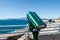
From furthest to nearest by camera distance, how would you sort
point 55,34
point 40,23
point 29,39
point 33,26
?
point 55,34
point 29,39
point 33,26
point 40,23

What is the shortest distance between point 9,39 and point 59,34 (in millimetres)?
2015

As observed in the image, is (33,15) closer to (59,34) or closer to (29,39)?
(29,39)

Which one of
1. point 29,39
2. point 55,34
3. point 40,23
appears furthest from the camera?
point 55,34

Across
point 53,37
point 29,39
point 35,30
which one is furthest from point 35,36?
point 53,37

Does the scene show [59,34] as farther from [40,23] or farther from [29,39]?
[40,23]

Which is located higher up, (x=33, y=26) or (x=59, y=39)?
(x=33, y=26)

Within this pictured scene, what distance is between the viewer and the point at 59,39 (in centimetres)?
866

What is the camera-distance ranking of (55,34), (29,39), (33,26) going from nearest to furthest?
1. (33,26)
2. (29,39)
3. (55,34)

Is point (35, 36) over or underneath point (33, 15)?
underneath

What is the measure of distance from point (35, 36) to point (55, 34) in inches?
85.0

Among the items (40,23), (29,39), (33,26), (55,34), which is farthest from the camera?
(55,34)

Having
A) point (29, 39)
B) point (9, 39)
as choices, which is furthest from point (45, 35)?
point (9, 39)

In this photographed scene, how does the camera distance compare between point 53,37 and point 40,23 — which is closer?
point 40,23

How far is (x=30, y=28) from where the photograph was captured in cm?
680
